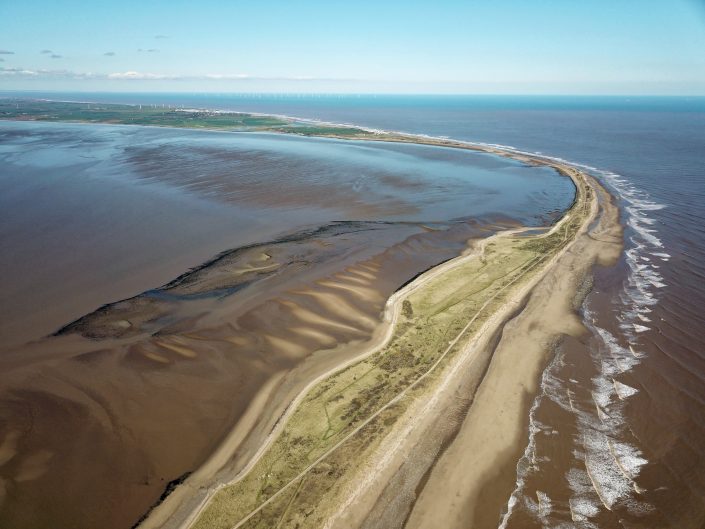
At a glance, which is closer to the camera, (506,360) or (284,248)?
(506,360)

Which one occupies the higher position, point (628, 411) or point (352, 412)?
point (352, 412)

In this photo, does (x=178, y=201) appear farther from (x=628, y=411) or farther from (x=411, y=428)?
(x=628, y=411)

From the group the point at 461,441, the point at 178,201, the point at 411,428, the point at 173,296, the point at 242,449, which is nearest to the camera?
the point at 242,449

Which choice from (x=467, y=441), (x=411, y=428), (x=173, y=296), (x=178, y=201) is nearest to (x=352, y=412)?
(x=411, y=428)

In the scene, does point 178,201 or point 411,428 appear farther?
point 178,201

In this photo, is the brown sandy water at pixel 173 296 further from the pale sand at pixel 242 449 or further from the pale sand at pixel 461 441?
the pale sand at pixel 461 441

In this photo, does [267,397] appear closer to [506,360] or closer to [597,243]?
[506,360]

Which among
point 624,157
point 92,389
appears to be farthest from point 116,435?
point 624,157
